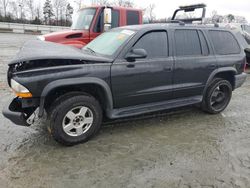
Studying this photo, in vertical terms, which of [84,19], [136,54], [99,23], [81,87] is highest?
[84,19]

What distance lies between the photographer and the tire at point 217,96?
4.86 m

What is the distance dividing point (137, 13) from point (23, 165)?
628 centimetres

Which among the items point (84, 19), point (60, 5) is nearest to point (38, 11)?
point (60, 5)

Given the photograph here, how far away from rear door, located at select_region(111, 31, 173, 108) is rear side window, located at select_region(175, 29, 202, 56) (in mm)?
265

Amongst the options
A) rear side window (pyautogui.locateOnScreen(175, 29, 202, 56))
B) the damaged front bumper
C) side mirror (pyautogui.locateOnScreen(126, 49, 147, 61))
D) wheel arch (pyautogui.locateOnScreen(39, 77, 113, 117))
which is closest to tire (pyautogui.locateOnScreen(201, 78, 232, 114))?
rear side window (pyautogui.locateOnScreen(175, 29, 202, 56))

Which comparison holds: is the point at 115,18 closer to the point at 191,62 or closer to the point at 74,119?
the point at 191,62

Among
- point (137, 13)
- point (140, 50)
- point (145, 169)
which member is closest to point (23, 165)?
point (145, 169)

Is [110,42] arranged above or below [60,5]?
below

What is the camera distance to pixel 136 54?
12.1 ft

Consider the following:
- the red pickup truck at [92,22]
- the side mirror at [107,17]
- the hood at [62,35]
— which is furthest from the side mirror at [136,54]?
the hood at [62,35]

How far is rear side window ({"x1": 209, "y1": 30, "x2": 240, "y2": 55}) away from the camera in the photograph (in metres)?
4.79

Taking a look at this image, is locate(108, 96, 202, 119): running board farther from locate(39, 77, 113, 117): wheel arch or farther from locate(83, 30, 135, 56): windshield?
locate(83, 30, 135, 56): windshield

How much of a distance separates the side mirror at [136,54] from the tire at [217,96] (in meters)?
1.89

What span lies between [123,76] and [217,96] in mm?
2474
